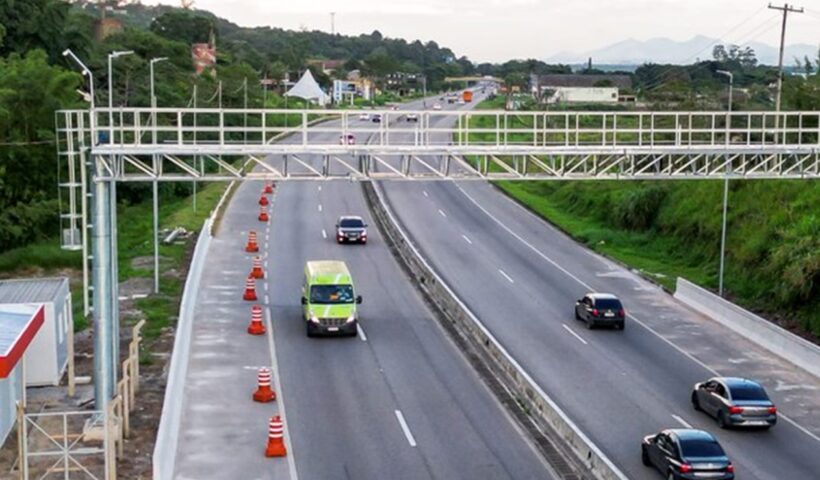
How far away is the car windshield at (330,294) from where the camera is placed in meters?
34.4

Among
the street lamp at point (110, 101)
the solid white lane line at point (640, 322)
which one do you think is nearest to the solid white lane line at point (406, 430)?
the street lamp at point (110, 101)

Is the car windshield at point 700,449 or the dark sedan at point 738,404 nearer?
the car windshield at point 700,449

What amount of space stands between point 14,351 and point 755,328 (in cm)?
2293

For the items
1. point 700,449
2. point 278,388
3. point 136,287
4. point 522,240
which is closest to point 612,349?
point 278,388

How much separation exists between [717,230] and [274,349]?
25.3 meters

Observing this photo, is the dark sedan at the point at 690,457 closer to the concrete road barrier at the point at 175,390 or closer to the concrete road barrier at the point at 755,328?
the concrete road barrier at the point at 175,390

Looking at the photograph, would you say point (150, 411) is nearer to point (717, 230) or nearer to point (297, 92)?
point (717, 230)

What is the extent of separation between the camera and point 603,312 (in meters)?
36.3

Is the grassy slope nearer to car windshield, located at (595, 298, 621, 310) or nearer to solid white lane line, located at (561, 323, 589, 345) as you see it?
car windshield, located at (595, 298, 621, 310)

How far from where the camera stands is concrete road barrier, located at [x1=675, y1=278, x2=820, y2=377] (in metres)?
32.1

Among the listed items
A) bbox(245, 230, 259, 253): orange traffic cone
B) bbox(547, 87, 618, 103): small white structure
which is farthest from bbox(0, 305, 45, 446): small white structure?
bbox(547, 87, 618, 103): small white structure

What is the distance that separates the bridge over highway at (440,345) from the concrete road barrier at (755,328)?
1.43ft

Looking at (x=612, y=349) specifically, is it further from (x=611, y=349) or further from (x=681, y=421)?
(x=681, y=421)

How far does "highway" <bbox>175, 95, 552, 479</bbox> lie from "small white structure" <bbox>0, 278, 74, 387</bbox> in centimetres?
350
